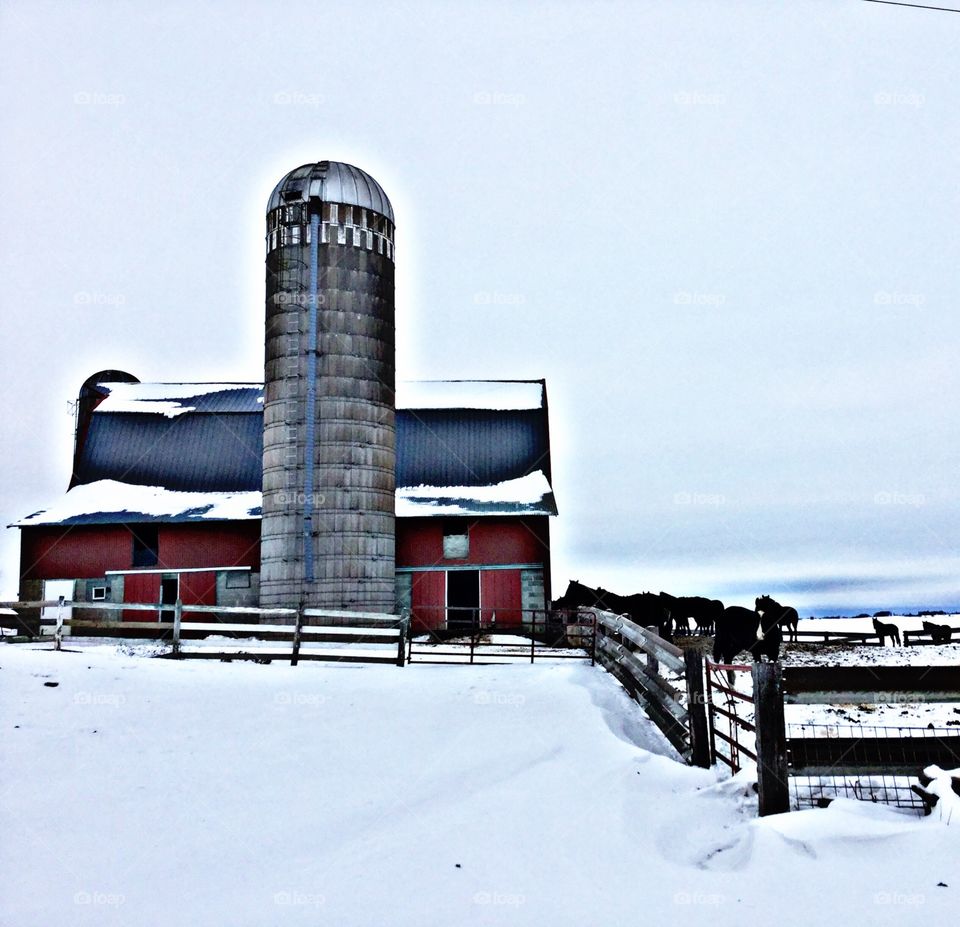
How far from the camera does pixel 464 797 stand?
7215mm

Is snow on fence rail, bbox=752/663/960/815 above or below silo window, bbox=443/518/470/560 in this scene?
below

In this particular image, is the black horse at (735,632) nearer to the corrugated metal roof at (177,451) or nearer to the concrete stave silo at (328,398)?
the concrete stave silo at (328,398)

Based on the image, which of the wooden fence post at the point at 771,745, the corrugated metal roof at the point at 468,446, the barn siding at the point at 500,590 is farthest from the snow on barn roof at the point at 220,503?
the wooden fence post at the point at 771,745

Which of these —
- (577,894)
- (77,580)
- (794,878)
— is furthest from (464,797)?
(77,580)

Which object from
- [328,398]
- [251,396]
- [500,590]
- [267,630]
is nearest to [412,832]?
[267,630]

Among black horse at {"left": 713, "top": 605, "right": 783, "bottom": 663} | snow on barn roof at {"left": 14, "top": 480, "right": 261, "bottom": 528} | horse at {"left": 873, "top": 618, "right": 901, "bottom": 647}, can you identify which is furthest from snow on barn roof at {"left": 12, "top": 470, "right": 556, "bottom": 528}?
black horse at {"left": 713, "top": 605, "right": 783, "bottom": 663}

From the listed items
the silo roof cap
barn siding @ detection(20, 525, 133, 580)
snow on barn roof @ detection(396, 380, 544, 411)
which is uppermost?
the silo roof cap

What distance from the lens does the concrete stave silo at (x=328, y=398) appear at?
80.5 ft

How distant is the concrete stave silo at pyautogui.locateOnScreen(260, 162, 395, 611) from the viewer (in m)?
24.5

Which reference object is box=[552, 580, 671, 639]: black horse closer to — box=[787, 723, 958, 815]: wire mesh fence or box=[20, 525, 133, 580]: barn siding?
box=[20, 525, 133, 580]: barn siding

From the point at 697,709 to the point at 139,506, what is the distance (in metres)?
25.8

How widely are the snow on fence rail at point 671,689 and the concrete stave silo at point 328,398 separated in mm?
11631

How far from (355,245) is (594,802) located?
21116 mm

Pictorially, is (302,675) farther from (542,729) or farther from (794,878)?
(794,878)
